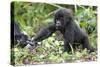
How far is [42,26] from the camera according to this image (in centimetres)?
244

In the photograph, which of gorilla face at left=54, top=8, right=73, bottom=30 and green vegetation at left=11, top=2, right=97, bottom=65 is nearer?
green vegetation at left=11, top=2, right=97, bottom=65

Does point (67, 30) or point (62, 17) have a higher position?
point (62, 17)

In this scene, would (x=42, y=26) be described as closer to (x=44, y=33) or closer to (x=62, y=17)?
(x=44, y=33)

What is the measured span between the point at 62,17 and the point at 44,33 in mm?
308

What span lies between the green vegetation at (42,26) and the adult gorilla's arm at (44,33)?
1.7 inches

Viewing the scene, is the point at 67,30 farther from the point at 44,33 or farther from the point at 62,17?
the point at 44,33

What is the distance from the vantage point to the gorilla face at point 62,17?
2.51 meters

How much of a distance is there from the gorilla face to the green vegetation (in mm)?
58

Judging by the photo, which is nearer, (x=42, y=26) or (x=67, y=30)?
(x=42, y=26)

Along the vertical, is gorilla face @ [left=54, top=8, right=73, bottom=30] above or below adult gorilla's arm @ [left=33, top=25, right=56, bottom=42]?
above

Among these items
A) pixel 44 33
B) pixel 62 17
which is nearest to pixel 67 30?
pixel 62 17

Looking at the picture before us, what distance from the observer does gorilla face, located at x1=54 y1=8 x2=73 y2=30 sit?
2.51m

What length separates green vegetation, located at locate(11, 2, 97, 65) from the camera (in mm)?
2354
